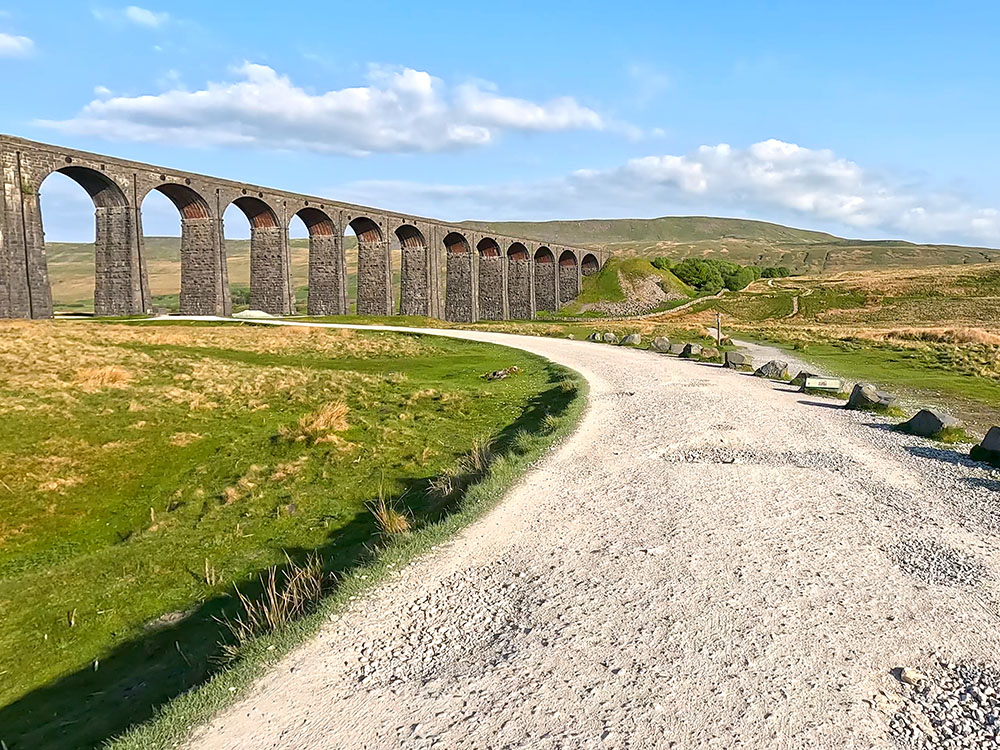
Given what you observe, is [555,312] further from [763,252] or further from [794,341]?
[763,252]

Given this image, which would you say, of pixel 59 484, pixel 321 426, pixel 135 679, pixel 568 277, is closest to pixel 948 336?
pixel 321 426

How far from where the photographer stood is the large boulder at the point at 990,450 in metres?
10.4

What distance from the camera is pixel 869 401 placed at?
15.2 metres

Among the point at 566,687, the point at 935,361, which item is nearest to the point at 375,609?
the point at 566,687

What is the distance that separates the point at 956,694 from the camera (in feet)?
15.3

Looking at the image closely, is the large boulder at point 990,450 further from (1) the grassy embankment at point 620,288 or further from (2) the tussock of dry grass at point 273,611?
(1) the grassy embankment at point 620,288

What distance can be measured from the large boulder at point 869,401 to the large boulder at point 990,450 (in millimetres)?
4236

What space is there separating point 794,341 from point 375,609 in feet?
124

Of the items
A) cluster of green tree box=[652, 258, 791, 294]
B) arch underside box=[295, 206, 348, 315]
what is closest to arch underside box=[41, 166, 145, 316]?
arch underside box=[295, 206, 348, 315]

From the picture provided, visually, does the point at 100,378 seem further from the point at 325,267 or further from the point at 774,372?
the point at 325,267

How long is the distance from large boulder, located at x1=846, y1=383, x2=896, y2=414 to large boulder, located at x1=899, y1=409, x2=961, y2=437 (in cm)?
216

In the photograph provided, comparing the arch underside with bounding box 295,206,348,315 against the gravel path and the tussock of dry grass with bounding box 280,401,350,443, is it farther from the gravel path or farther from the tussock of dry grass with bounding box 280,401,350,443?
the gravel path

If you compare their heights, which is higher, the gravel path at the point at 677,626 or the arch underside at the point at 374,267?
the arch underside at the point at 374,267

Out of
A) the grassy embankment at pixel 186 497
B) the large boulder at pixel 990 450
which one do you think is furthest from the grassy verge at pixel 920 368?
the grassy embankment at pixel 186 497
